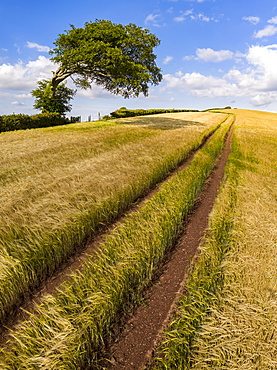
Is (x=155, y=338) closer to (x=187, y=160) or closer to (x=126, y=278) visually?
(x=126, y=278)

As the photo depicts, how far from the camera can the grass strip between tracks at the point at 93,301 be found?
7.63 ft

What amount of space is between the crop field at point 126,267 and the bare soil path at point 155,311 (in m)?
0.10

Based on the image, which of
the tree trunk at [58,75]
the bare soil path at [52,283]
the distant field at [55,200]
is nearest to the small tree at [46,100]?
the tree trunk at [58,75]

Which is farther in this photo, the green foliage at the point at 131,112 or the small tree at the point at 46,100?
the green foliage at the point at 131,112

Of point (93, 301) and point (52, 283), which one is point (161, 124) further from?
point (93, 301)

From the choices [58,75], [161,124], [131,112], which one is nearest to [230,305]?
[161,124]

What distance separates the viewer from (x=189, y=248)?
4.44 meters

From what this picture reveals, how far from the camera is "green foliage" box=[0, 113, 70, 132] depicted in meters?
21.2

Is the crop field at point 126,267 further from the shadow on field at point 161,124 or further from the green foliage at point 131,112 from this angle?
the green foliage at point 131,112

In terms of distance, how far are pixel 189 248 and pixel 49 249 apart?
265cm

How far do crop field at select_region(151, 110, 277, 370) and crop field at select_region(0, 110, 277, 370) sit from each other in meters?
0.01

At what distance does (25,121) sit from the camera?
2288cm

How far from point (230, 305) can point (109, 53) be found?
25977mm

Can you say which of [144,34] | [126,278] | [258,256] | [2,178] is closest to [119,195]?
[126,278]
